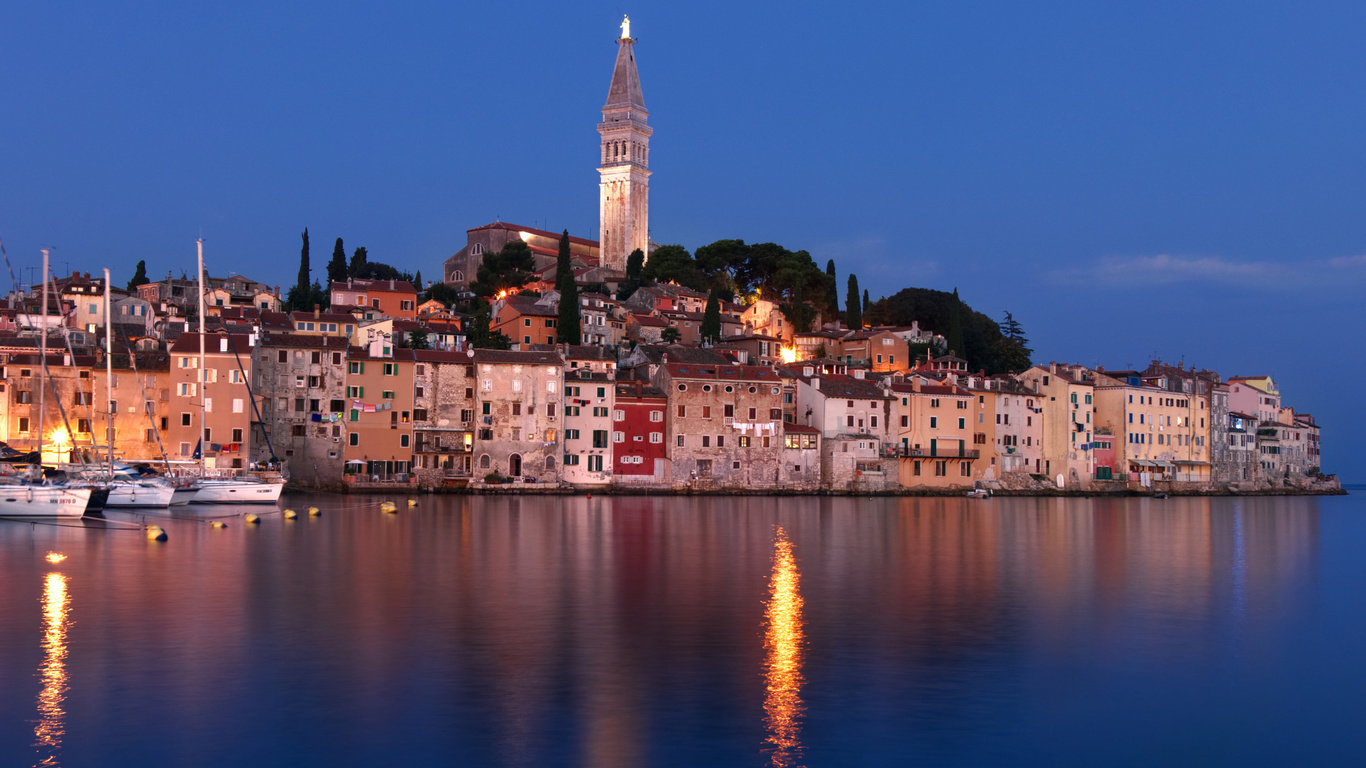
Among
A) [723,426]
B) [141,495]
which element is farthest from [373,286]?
[141,495]

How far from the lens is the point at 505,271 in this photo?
288 ft

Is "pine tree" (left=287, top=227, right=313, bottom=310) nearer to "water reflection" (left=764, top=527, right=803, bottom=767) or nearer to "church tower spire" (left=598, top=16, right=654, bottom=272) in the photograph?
"church tower spire" (left=598, top=16, right=654, bottom=272)

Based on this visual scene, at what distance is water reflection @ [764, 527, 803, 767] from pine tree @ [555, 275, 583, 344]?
3807cm

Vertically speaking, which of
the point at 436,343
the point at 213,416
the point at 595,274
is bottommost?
the point at 213,416

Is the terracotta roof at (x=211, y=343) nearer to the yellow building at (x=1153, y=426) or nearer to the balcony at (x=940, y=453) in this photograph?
the balcony at (x=940, y=453)

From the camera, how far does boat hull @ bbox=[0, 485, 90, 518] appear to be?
38.7 meters

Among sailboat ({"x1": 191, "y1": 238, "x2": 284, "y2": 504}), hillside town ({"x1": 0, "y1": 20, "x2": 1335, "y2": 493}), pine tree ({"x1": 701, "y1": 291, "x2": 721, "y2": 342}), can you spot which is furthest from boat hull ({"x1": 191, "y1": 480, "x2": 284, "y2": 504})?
pine tree ({"x1": 701, "y1": 291, "x2": 721, "y2": 342})

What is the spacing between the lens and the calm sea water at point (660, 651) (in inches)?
563

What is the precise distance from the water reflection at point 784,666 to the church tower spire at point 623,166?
3056 inches

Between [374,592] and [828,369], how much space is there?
49.7 m

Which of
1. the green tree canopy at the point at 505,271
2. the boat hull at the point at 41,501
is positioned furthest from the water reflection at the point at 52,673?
the green tree canopy at the point at 505,271

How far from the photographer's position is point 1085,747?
14.5 meters

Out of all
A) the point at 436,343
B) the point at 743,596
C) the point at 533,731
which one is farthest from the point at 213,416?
the point at 533,731

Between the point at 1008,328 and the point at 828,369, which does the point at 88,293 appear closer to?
the point at 828,369
